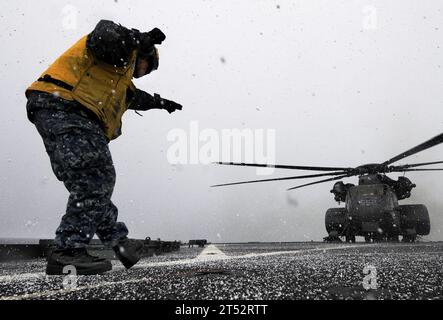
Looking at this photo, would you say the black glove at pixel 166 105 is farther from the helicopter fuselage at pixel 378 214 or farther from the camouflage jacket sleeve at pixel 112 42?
the helicopter fuselage at pixel 378 214

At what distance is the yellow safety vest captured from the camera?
2951mm

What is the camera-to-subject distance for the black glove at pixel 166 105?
4036 mm

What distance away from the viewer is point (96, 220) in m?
2.96

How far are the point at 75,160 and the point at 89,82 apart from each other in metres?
0.64

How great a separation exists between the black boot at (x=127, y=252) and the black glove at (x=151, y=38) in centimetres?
165

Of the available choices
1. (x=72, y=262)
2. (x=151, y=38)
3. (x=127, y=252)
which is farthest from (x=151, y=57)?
(x=72, y=262)

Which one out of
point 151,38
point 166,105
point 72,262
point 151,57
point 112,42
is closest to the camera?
point 72,262

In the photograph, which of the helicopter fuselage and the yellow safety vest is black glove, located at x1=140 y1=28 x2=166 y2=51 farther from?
the helicopter fuselage

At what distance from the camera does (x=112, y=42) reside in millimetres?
2928

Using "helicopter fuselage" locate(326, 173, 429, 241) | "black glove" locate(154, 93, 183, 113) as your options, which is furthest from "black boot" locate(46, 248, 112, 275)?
"helicopter fuselage" locate(326, 173, 429, 241)

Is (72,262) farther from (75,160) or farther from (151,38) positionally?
(151,38)

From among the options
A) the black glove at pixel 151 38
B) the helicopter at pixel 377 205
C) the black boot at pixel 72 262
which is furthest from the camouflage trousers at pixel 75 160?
the helicopter at pixel 377 205
